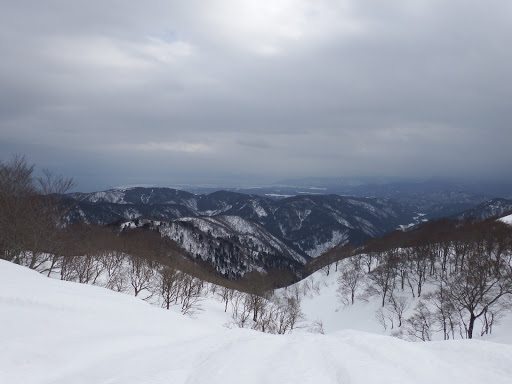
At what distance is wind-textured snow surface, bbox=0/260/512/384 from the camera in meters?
6.68

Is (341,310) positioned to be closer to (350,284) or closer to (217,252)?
(350,284)

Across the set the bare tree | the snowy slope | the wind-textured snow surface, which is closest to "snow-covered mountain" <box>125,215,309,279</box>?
the snowy slope

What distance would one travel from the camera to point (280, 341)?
10.6 m

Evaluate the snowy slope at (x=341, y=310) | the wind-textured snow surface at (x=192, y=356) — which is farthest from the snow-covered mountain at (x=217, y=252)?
the wind-textured snow surface at (x=192, y=356)

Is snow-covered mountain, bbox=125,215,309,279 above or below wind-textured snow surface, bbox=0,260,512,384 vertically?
below

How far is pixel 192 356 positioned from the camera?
8453 millimetres

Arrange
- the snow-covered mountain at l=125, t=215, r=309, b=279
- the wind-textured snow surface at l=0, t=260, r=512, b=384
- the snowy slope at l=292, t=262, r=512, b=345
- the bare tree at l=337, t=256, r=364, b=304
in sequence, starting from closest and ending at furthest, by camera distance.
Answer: the wind-textured snow surface at l=0, t=260, r=512, b=384 → the snowy slope at l=292, t=262, r=512, b=345 → the bare tree at l=337, t=256, r=364, b=304 → the snow-covered mountain at l=125, t=215, r=309, b=279

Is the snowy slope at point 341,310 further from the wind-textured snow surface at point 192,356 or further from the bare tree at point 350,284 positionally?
the wind-textured snow surface at point 192,356

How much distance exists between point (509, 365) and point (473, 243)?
57973 mm

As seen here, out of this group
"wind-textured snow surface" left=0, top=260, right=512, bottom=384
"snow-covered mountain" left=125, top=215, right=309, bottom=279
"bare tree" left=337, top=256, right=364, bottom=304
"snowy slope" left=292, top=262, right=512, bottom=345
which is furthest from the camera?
"snow-covered mountain" left=125, top=215, right=309, bottom=279

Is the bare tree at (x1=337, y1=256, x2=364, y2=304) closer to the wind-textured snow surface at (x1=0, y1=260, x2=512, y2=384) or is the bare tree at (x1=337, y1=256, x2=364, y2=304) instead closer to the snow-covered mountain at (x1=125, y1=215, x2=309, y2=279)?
the wind-textured snow surface at (x1=0, y1=260, x2=512, y2=384)

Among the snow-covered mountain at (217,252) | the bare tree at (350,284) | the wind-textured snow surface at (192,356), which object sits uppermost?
the wind-textured snow surface at (192,356)

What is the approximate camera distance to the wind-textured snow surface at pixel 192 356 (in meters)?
6.68

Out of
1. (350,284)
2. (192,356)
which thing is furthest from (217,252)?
(192,356)
